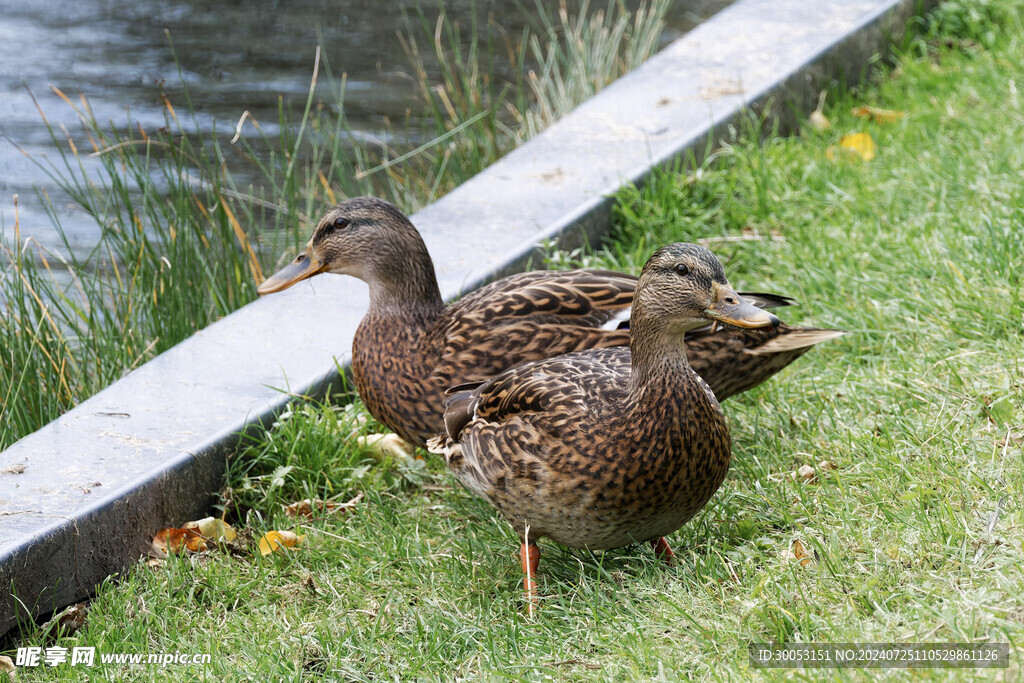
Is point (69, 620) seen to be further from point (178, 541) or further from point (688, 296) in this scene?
point (688, 296)

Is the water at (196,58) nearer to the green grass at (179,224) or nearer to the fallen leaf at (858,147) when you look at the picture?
the green grass at (179,224)

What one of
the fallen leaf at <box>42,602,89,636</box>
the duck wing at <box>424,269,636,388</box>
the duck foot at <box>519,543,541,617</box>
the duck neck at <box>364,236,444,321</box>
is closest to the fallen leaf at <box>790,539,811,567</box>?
the duck foot at <box>519,543,541,617</box>

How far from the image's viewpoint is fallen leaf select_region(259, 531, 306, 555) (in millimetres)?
3611

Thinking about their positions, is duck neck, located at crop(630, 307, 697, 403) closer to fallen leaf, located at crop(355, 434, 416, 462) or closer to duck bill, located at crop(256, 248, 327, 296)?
fallen leaf, located at crop(355, 434, 416, 462)

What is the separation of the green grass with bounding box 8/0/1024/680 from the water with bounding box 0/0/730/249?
291 centimetres

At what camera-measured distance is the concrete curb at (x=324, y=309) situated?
343 centimetres

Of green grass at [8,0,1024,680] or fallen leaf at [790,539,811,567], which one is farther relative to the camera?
fallen leaf at [790,539,811,567]

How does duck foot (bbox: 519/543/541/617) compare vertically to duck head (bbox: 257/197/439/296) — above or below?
below

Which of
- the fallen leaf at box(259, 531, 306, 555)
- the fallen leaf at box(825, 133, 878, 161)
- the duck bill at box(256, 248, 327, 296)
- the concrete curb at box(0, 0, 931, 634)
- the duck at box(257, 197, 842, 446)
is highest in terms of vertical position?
the duck bill at box(256, 248, 327, 296)

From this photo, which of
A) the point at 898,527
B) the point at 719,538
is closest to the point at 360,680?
the point at 719,538

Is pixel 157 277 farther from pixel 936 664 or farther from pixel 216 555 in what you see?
pixel 936 664

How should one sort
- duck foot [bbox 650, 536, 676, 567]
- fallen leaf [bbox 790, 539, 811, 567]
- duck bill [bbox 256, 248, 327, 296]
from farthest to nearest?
duck bill [bbox 256, 248, 327, 296] → duck foot [bbox 650, 536, 676, 567] → fallen leaf [bbox 790, 539, 811, 567]

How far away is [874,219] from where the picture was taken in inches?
191

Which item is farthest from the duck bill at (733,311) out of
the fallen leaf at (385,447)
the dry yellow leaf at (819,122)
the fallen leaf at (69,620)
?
the dry yellow leaf at (819,122)
